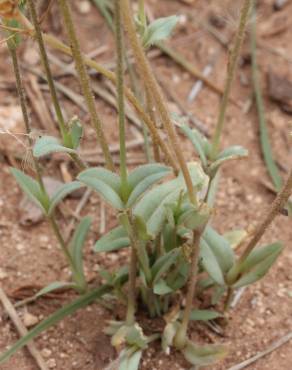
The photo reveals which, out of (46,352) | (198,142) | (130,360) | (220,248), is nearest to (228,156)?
(198,142)

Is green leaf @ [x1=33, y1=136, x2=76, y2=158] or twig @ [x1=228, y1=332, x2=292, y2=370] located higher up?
green leaf @ [x1=33, y1=136, x2=76, y2=158]

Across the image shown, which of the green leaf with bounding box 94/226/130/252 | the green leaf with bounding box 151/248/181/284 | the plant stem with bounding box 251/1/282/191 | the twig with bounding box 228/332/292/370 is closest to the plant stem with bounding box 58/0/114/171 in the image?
the green leaf with bounding box 94/226/130/252

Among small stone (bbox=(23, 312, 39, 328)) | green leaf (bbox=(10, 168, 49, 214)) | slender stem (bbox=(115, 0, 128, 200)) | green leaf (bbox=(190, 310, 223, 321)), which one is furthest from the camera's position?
small stone (bbox=(23, 312, 39, 328))

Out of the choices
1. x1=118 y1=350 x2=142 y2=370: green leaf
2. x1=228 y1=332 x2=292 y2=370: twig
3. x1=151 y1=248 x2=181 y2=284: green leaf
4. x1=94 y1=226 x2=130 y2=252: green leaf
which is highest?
x1=94 y1=226 x2=130 y2=252: green leaf

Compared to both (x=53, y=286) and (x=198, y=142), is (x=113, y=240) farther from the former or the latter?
(x=198, y=142)

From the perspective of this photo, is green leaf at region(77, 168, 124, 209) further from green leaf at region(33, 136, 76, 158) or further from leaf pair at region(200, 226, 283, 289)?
leaf pair at region(200, 226, 283, 289)

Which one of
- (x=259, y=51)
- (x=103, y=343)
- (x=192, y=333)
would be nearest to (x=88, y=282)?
(x=103, y=343)

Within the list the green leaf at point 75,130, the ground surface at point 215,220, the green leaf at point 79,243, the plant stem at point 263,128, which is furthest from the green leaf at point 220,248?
the plant stem at point 263,128
